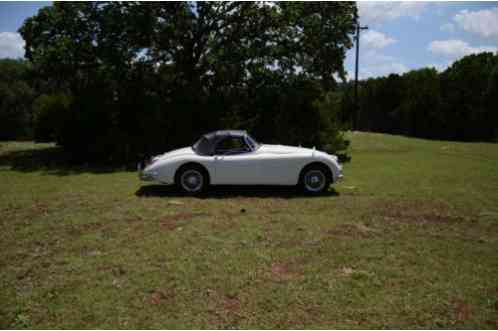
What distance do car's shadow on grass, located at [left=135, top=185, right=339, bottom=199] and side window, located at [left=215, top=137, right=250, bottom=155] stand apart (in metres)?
0.92

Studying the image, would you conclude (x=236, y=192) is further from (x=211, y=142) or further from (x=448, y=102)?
(x=448, y=102)

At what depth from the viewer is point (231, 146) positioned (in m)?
8.10

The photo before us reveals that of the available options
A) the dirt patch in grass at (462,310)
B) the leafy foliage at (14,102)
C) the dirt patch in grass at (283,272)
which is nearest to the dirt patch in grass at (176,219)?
the dirt patch in grass at (283,272)

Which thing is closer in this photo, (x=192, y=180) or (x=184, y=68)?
(x=192, y=180)

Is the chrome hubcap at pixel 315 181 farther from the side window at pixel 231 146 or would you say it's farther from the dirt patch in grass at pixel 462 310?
the dirt patch in grass at pixel 462 310

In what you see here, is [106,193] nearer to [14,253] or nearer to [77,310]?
[14,253]

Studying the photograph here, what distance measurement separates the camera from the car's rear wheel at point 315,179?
8.05 meters

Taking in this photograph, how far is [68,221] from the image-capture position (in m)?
6.12

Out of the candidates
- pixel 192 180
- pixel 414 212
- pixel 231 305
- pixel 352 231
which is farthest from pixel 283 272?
pixel 192 180

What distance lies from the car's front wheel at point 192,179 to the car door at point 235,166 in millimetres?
260

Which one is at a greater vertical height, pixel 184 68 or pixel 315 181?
pixel 184 68

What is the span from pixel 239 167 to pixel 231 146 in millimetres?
548

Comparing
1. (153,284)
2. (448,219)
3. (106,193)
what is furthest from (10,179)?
(448,219)

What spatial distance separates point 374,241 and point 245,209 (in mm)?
2480
